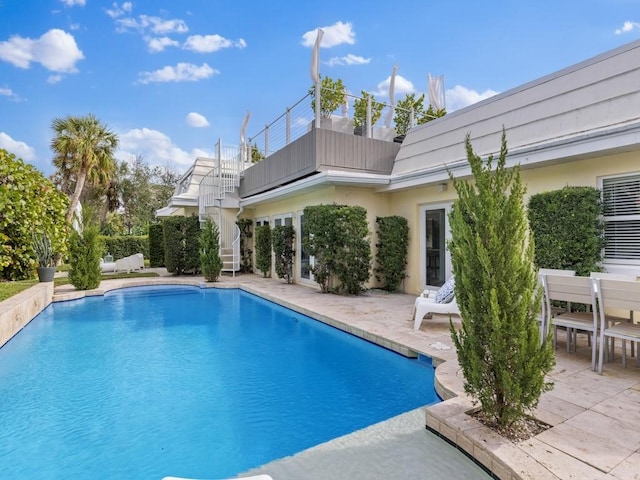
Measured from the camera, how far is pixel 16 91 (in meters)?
20.4

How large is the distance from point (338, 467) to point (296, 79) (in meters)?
20.0

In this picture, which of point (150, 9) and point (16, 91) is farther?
point (16, 91)

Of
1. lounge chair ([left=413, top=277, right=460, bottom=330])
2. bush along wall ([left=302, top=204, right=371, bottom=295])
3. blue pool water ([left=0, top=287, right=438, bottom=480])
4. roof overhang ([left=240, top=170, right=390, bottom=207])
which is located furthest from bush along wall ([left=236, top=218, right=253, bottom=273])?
lounge chair ([left=413, top=277, right=460, bottom=330])

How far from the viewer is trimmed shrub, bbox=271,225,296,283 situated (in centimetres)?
1431

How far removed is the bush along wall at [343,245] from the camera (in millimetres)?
11055

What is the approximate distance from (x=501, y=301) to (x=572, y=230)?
4.78 meters

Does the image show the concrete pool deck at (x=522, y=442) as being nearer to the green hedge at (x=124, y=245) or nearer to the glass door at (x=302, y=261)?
the glass door at (x=302, y=261)

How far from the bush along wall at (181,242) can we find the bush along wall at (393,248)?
30.7 feet

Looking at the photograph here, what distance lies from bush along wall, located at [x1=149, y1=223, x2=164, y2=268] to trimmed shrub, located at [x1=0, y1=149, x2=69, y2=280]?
6667 millimetres

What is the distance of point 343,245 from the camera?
11148 millimetres

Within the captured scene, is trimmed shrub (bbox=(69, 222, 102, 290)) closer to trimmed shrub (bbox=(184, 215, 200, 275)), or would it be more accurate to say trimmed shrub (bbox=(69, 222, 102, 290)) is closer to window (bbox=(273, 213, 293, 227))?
trimmed shrub (bbox=(184, 215, 200, 275))

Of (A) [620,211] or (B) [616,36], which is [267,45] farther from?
(A) [620,211]

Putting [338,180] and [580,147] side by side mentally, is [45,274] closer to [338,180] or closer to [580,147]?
[338,180]

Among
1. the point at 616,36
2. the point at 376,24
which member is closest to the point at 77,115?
the point at 376,24
